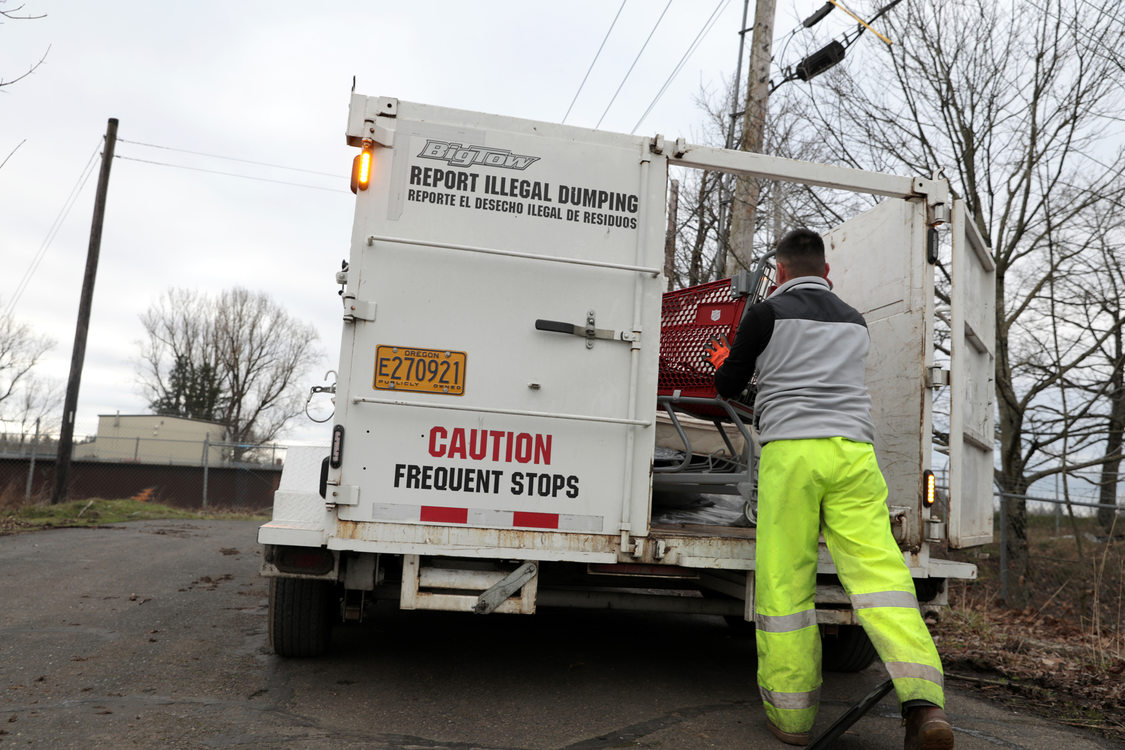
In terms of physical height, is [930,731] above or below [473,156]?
below

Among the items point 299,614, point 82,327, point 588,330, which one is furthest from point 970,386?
point 82,327

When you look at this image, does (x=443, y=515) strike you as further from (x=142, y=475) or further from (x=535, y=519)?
(x=142, y=475)

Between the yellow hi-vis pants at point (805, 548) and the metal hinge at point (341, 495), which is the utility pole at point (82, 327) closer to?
the metal hinge at point (341, 495)

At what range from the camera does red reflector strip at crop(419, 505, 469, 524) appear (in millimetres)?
3791

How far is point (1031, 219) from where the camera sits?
1095cm

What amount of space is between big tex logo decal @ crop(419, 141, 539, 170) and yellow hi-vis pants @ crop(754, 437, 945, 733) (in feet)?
5.93

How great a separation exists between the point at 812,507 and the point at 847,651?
1971mm

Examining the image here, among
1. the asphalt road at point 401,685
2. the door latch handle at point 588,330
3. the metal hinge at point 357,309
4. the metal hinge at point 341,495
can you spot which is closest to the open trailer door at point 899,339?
the asphalt road at point 401,685

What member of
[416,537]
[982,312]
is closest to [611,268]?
[416,537]

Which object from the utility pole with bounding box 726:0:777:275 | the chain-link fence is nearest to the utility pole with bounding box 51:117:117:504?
the chain-link fence

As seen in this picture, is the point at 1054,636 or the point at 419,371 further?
the point at 1054,636

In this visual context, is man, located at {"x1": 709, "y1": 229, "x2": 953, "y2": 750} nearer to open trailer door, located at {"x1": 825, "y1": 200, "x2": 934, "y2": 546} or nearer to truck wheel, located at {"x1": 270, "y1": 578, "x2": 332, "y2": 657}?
open trailer door, located at {"x1": 825, "y1": 200, "x2": 934, "y2": 546}

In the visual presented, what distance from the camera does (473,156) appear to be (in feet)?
13.1

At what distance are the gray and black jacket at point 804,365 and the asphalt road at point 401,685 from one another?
1317 millimetres
